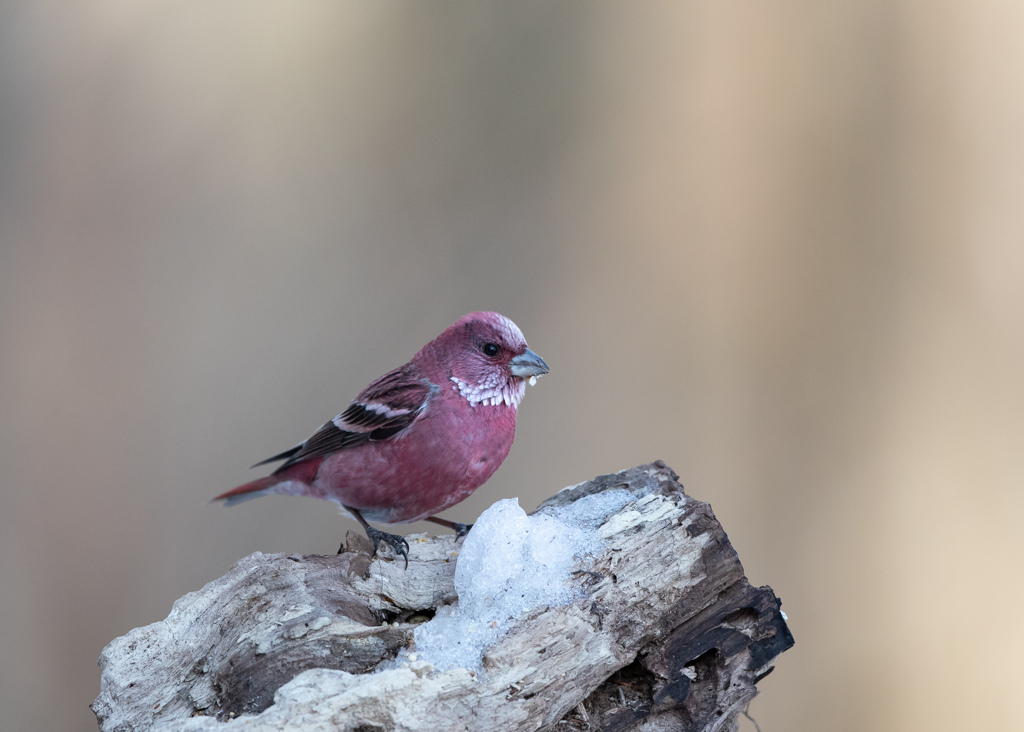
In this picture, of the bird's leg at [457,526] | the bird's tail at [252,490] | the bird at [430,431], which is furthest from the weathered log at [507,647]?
the bird's tail at [252,490]

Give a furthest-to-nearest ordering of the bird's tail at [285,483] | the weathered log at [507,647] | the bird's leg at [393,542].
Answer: the bird's tail at [285,483] → the bird's leg at [393,542] → the weathered log at [507,647]

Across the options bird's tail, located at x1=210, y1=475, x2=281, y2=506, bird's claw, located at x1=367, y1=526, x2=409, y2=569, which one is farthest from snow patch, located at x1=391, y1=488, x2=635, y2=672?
bird's tail, located at x1=210, y1=475, x2=281, y2=506

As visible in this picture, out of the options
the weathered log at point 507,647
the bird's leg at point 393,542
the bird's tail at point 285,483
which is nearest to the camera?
the weathered log at point 507,647

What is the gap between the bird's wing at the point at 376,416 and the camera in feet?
6.53

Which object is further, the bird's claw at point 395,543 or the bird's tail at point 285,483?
the bird's tail at point 285,483

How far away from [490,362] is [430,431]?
250 mm

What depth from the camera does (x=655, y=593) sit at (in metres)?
1.67

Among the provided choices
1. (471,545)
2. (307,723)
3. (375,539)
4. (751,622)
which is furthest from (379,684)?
(751,622)

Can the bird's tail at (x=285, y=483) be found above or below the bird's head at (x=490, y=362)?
below

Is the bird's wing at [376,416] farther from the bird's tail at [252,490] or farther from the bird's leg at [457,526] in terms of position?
the bird's leg at [457,526]

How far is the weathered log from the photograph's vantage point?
58.1 inches

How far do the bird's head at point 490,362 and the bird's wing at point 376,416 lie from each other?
96 mm

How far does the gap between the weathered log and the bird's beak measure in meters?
0.43

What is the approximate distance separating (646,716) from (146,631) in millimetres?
1132
